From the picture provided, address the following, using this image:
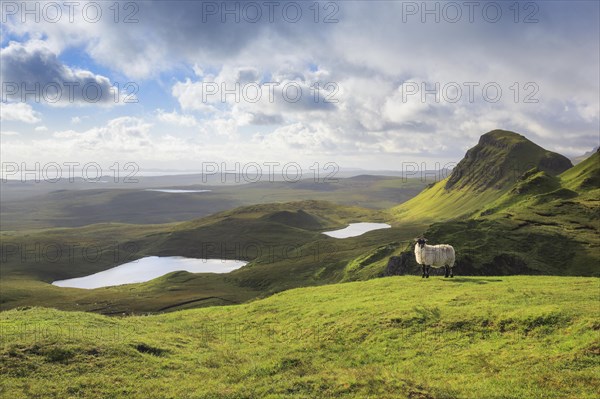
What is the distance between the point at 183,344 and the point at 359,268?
57.8 meters

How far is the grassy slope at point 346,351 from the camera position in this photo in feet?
55.8

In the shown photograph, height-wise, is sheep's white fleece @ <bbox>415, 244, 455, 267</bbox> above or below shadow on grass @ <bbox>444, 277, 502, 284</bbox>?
above

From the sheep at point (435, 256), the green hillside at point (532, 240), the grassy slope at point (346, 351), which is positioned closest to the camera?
the grassy slope at point (346, 351)

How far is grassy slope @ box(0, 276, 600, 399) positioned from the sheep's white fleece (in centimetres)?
816

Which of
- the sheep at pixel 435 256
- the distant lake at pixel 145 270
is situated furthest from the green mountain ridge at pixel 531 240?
the distant lake at pixel 145 270

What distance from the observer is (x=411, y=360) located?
2028 cm

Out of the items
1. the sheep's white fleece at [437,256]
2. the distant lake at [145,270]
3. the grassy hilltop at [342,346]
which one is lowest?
the distant lake at [145,270]

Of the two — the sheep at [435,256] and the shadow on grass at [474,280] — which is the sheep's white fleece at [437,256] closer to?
the sheep at [435,256]

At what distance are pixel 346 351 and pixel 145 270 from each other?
175654mm

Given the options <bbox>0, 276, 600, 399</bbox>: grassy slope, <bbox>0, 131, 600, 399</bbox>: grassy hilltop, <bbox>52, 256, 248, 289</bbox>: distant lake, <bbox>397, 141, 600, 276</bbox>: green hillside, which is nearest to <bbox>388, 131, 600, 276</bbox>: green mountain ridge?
<bbox>397, 141, 600, 276</bbox>: green hillside

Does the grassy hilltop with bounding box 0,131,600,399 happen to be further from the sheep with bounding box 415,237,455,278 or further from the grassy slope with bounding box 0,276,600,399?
the sheep with bounding box 415,237,455,278

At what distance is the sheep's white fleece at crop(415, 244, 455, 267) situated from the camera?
4097 centimetres

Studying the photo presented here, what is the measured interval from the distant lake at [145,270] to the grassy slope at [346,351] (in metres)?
139

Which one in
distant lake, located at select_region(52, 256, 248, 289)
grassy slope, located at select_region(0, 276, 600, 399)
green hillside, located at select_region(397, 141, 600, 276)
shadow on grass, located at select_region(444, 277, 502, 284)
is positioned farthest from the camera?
distant lake, located at select_region(52, 256, 248, 289)
